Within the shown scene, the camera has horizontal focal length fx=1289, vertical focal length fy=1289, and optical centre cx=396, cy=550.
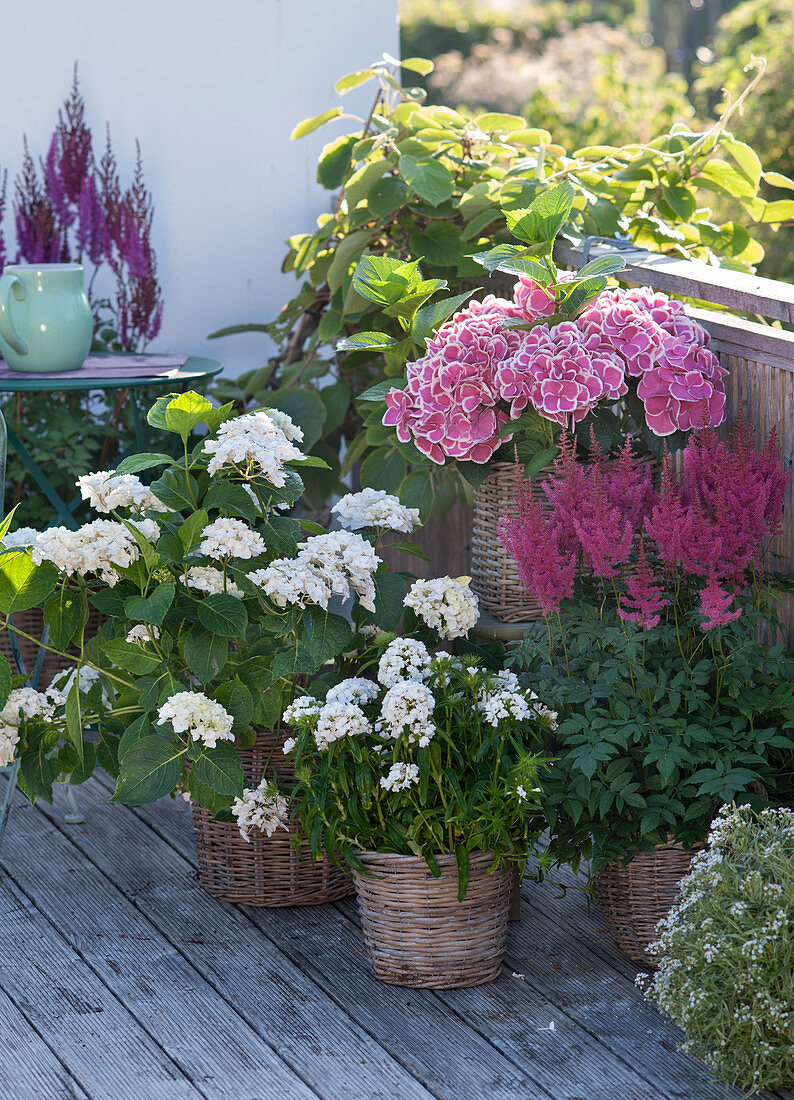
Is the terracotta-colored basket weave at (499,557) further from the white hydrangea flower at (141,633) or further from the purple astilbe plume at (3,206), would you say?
the purple astilbe plume at (3,206)

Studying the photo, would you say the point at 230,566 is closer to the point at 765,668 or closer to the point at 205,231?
the point at 765,668

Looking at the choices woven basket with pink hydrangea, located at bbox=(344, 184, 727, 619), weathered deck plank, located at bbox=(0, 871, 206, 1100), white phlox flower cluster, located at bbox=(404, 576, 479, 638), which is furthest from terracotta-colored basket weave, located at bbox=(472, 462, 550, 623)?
weathered deck plank, located at bbox=(0, 871, 206, 1100)

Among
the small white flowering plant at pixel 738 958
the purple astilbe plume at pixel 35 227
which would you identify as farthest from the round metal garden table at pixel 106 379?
the small white flowering plant at pixel 738 958

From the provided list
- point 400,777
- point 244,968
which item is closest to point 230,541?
point 400,777

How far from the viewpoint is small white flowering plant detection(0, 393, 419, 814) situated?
200 centimetres

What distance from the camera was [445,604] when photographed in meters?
2.08

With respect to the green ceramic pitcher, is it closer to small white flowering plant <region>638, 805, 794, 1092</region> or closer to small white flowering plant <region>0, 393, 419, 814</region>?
small white flowering plant <region>0, 393, 419, 814</region>

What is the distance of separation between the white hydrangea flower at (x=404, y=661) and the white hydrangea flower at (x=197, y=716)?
0.83 ft

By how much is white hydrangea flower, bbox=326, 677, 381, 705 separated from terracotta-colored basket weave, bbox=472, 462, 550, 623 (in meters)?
0.45

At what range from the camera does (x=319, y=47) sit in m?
3.54

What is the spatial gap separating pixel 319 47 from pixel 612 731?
2.39 m

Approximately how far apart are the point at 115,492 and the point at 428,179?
3.40ft

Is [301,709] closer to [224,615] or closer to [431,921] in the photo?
[224,615]

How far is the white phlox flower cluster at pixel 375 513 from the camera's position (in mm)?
2172
